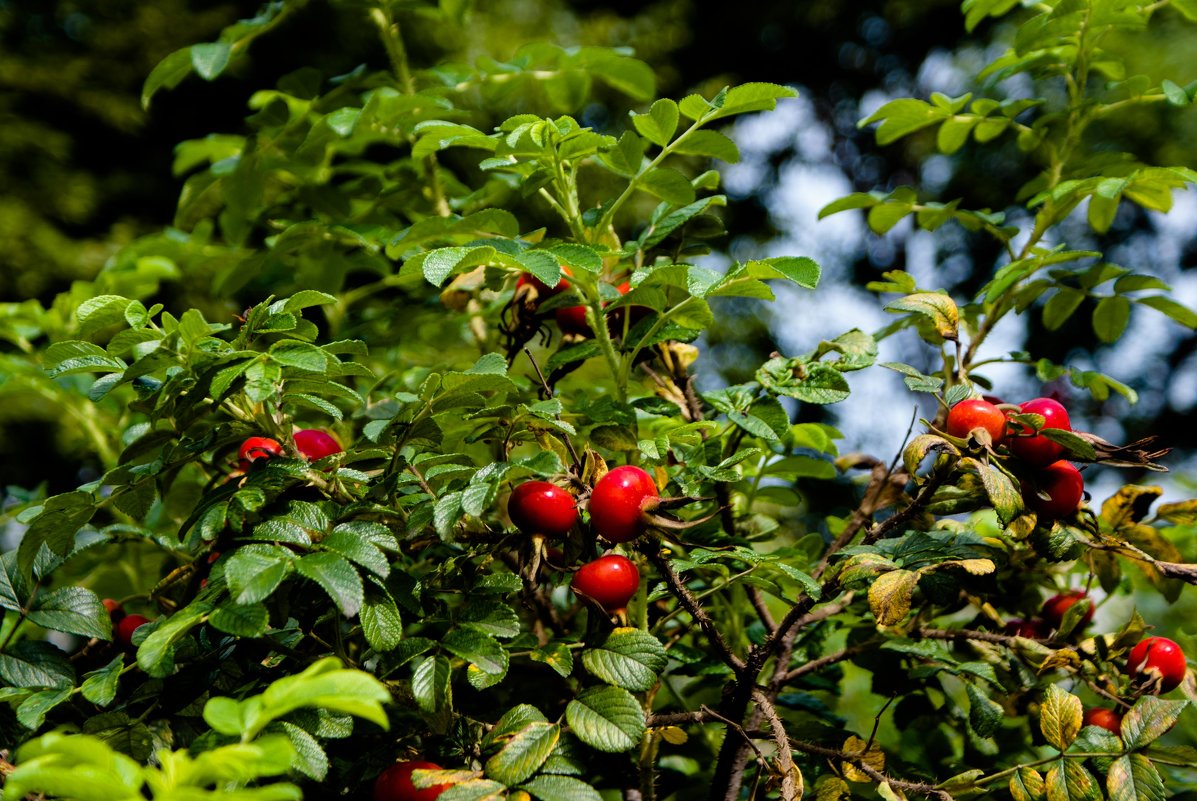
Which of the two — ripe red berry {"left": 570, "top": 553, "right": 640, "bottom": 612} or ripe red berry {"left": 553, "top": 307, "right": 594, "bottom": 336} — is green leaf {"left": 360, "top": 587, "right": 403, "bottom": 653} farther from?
ripe red berry {"left": 553, "top": 307, "right": 594, "bottom": 336}

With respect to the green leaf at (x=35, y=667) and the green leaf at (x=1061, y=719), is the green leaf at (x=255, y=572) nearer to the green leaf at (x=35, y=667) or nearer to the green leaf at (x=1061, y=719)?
the green leaf at (x=35, y=667)

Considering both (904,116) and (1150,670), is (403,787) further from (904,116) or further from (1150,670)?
(904,116)

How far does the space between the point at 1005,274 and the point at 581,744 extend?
531mm

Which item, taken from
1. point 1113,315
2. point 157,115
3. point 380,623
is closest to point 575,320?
point 380,623

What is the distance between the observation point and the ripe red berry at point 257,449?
688 millimetres

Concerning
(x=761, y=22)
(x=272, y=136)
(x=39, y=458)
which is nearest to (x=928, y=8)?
(x=761, y=22)

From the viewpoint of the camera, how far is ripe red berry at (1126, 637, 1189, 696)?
2.41 feet

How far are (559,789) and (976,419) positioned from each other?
38 cm

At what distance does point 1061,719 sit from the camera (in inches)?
25.8

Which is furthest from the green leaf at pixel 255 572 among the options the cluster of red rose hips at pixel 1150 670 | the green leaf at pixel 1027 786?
the cluster of red rose hips at pixel 1150 670

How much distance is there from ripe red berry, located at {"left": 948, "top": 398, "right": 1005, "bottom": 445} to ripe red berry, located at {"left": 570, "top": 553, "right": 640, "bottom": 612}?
10.0 inches

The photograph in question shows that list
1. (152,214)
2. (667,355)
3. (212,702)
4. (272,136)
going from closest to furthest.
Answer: (212,702) → (667,355) → (272,136) → (152,214)

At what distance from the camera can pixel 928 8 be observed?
7.12 meters

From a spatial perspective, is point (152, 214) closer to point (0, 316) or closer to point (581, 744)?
point (0, 316)
